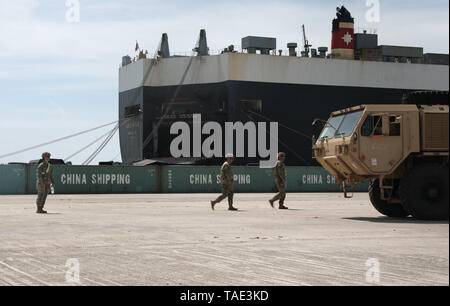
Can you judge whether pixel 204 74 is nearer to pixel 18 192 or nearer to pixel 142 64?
pixel 142 64

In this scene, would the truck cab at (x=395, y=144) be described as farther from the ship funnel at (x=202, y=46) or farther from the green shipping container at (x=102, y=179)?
the ship funnel at (x=202, y=46)

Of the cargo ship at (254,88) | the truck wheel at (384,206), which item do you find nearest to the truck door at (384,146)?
the truck wheel at (384,206)

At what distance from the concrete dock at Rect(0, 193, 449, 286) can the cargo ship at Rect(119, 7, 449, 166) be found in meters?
39.4

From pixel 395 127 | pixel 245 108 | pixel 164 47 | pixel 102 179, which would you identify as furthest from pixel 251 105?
pixel 395 127

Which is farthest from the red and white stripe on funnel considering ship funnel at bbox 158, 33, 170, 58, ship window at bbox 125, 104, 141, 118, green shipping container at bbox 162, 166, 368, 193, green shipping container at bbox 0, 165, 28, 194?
green shipping container at bbox 0, 165, 28, 194

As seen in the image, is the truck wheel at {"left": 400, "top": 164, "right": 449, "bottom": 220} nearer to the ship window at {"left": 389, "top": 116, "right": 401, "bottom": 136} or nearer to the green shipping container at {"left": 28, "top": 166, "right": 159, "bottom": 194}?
the ship window at {"left": 389, "top": 116, "right": 401, "bottom": 136}

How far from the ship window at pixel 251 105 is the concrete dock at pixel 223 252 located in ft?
135

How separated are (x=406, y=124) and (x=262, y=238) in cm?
655

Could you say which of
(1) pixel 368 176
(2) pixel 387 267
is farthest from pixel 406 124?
(2) pixel 387 267

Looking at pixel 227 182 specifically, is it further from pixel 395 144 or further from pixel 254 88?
pixel 254 88

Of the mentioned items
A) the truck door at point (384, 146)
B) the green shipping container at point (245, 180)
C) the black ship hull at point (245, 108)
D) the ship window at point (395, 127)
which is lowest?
the green shipping container at point (245, 180)

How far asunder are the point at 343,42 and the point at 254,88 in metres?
11.4

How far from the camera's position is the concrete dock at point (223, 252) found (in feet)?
25.3

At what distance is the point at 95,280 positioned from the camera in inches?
299
